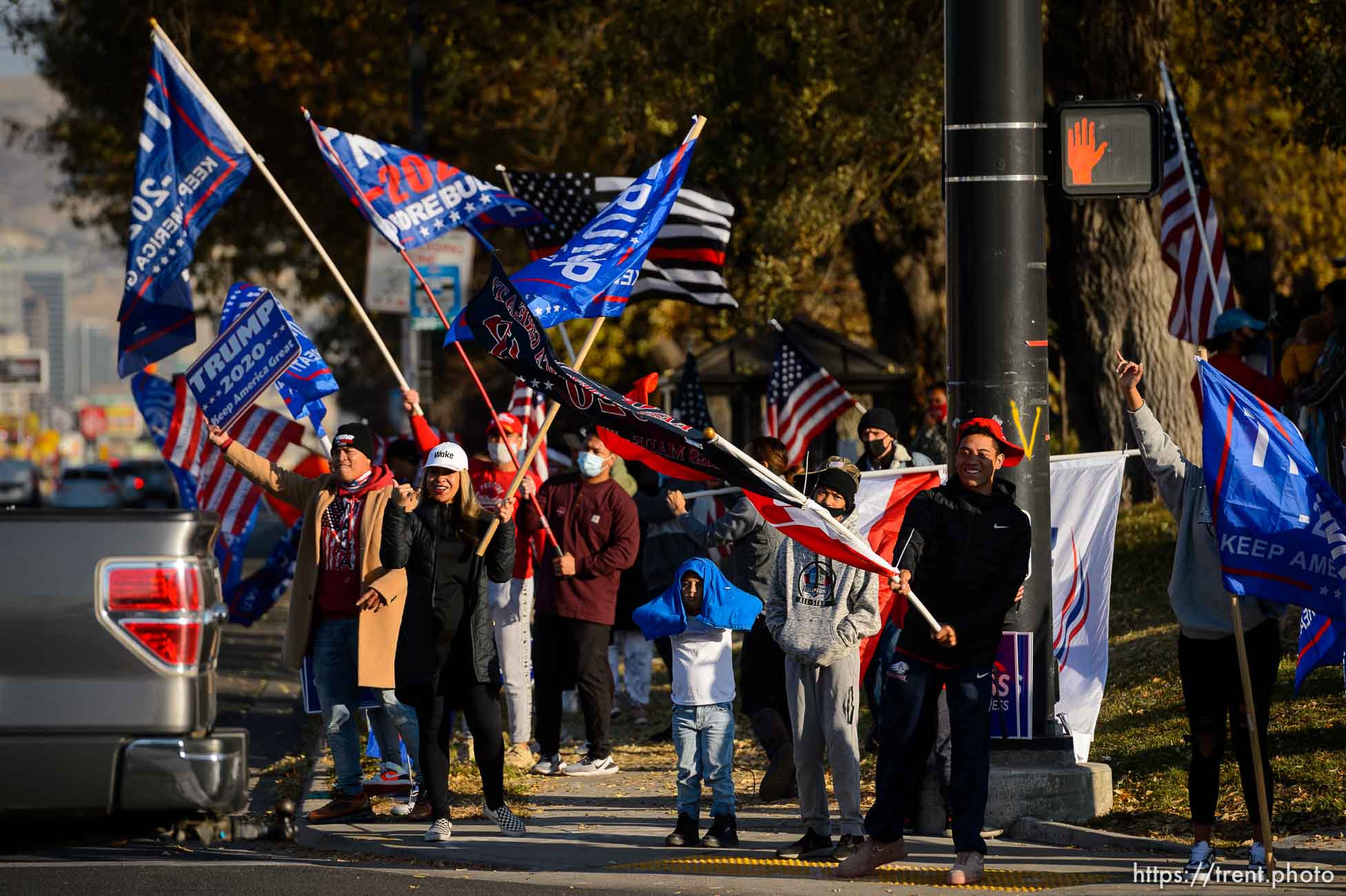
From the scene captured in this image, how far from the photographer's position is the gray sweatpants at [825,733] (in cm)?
823

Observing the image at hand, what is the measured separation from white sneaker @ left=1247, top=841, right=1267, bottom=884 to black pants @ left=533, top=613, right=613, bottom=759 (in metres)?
4.49

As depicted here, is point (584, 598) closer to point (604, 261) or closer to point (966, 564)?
point (604, 261)

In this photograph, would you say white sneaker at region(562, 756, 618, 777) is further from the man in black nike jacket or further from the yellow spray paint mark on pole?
the yellow spray paint mark on pole

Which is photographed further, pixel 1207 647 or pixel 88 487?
pixel 88 487

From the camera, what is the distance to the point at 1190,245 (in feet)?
46.4


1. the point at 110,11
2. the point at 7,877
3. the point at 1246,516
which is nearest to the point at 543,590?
the point at 7,877

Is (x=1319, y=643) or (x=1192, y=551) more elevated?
(x=1192, y=551)

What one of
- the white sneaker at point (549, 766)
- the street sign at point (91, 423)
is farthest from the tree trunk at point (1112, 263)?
the street sign at point (91, 423)

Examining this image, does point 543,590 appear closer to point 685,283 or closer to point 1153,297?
point 685,283

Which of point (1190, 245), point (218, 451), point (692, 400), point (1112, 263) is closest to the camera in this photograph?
point (218, 451)

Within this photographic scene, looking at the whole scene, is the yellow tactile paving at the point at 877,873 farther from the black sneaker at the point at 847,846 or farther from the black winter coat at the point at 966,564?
the black winter coat at the point at 966,564

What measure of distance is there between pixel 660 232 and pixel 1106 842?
6222 mm

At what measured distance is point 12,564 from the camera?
5.35 meters

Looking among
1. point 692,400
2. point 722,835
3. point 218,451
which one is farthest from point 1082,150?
point 692,400
